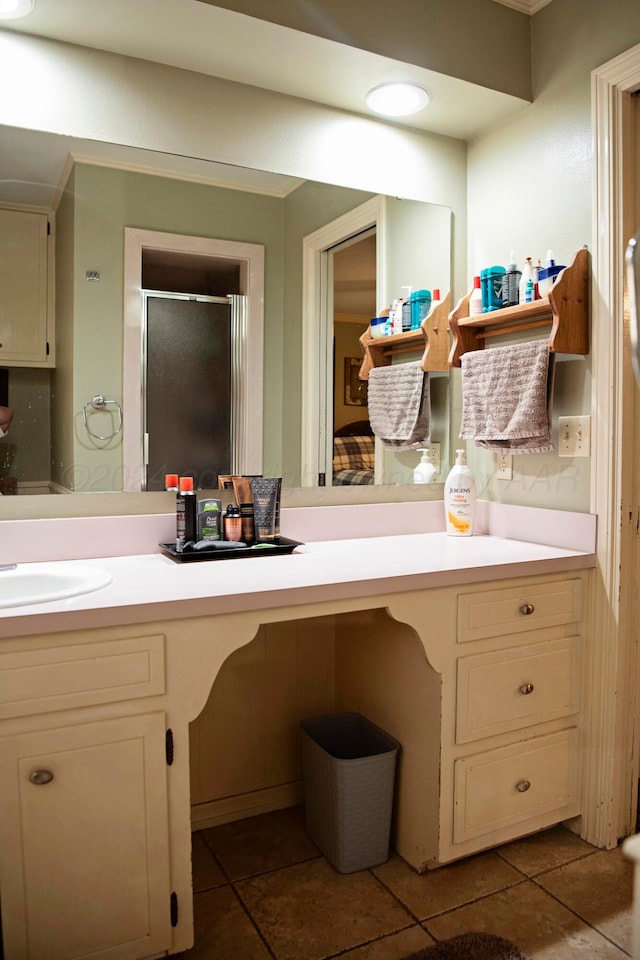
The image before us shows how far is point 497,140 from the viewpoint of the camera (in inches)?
89.0

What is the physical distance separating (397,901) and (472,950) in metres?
0.23

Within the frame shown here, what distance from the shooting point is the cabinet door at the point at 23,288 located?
5.62 feet

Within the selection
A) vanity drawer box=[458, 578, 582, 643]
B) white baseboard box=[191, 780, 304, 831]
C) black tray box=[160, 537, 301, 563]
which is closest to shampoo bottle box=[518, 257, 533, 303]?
vanity drawer box=[458, 578, 582, 643]

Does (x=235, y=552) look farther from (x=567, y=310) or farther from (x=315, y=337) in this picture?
(x=567, y=310)

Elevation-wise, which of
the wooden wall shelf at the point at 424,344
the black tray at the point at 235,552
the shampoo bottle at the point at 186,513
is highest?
the wooden wall shelf at the point at 424,344

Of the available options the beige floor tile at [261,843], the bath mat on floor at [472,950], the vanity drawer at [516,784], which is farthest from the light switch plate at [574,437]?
the beige floor tile at [261,843]

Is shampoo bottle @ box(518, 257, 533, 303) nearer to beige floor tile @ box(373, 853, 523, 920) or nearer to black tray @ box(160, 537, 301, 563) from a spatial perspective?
black tray @ box(160, 537, 301, 563)

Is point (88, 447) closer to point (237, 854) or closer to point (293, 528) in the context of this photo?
point (293, 528)

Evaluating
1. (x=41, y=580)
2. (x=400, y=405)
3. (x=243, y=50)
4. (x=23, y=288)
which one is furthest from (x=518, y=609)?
(x=243, y=50)

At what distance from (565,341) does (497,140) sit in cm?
81

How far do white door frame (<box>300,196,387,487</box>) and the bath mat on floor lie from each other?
3.94ft

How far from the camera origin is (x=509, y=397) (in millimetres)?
2045

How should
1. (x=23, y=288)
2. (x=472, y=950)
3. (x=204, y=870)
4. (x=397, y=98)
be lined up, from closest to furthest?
(x=472, y=950), (x=23, y=288), (x=204, y=870), (x=397, y=98)

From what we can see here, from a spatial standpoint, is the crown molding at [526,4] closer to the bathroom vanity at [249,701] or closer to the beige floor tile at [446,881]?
the bathroom vanity at [249,701]
